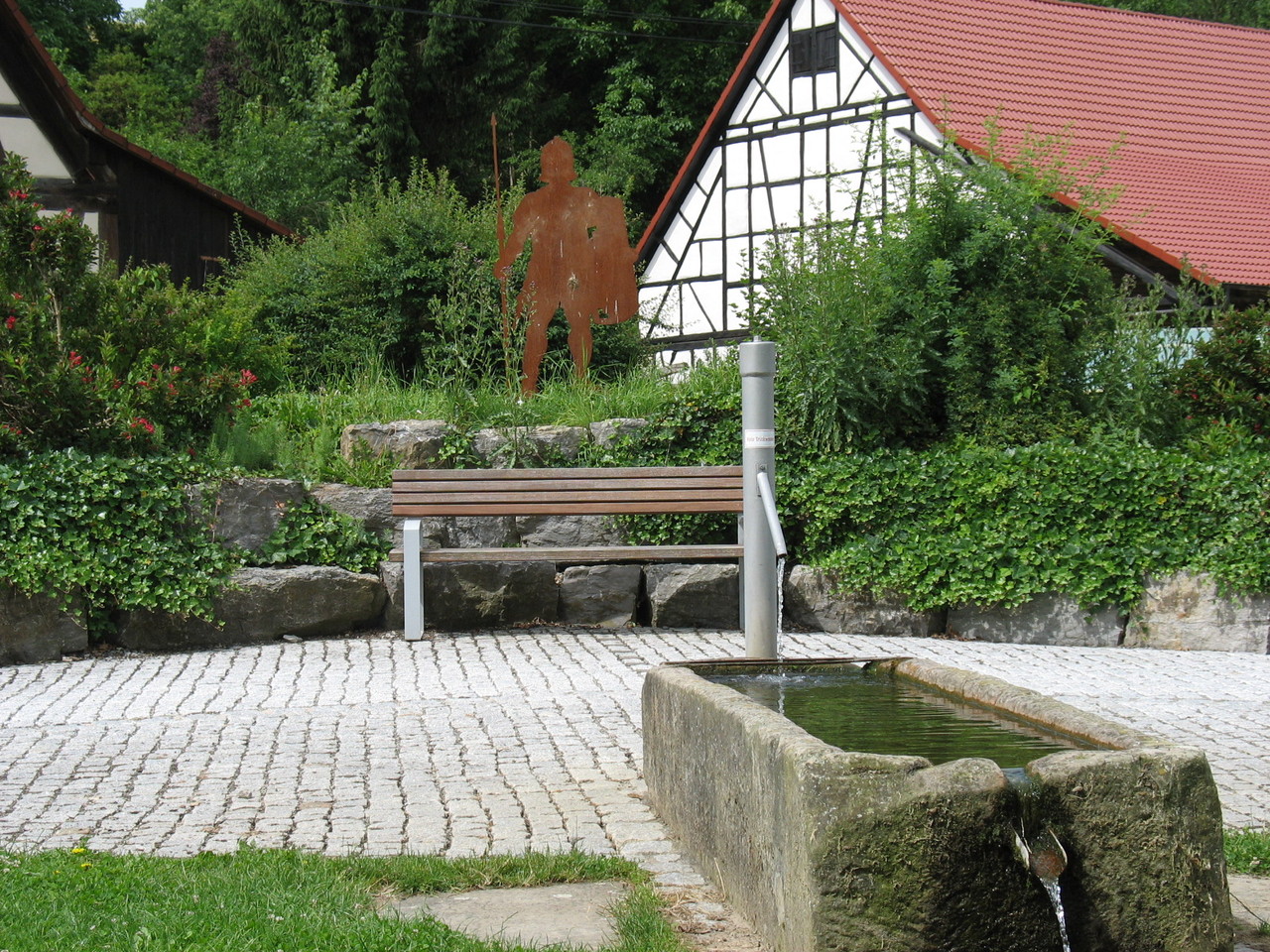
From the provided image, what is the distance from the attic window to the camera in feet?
56.5

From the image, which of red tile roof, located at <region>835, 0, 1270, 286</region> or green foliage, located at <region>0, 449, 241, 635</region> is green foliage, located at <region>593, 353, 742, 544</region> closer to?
green foliage, located at <region>0, 449, 241, 635</region>

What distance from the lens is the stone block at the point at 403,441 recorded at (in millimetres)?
9289

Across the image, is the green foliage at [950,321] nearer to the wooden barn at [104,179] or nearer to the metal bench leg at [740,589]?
the metal bench leg at [740,589]

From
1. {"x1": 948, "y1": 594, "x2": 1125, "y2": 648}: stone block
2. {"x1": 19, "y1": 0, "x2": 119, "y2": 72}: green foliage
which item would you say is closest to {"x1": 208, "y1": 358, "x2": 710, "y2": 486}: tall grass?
{"x1": 948, "y1": 594, "x2": 1125, "y2": 648}: stone block

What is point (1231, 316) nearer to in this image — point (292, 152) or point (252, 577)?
point (252, 577)

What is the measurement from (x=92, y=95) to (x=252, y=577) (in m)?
27.1

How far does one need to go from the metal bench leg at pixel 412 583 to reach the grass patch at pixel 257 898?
170 inches

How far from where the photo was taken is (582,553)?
8250mm

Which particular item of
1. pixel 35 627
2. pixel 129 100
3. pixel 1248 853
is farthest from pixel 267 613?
pixel 129 100

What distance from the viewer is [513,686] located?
6652mm

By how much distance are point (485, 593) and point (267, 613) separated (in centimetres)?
132

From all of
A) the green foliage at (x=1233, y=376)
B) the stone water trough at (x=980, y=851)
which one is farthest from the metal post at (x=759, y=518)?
the green foliage at (x=1233, y=376)

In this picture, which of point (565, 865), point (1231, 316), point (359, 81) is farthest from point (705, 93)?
point (565, 865)

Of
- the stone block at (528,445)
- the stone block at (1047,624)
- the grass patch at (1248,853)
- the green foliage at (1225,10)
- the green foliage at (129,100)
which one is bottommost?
the stone block at (1047,624)
